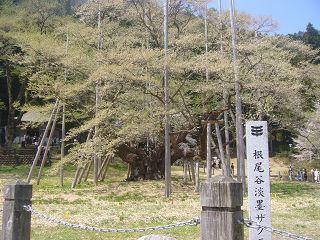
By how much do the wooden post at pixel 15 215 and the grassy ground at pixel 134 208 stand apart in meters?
3.13

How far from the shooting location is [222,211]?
384cm

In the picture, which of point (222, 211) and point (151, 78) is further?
point (151, 78)

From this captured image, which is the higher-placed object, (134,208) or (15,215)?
(15,215)

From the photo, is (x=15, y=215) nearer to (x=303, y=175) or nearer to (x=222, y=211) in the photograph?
(x=222, y=211)

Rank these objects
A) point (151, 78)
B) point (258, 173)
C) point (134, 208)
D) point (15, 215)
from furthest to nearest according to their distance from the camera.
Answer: point (151, 78) < point (134, 208) < point (258, 173) < point (15, 215)

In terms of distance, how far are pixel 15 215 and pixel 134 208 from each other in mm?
8467

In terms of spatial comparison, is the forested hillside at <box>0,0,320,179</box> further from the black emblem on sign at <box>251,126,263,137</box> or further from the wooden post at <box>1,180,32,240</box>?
the wooden post at <box>1,180,32,240</box>

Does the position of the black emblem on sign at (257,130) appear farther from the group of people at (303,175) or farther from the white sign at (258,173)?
the group of people at (303,175)

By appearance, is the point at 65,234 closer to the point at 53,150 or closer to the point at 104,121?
the point at 104,121

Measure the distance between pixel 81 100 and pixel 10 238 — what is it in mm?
15524

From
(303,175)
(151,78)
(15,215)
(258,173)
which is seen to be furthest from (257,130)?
(303,175)

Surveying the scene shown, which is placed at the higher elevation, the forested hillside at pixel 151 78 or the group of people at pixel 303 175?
the forested hillside at pixel 151 78

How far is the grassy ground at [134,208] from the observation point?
9391 millimetres

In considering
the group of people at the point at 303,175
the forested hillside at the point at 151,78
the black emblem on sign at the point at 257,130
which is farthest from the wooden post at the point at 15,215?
the group of people at the point at 303,175
